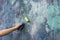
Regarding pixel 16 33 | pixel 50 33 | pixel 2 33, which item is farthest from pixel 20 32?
pixel 50 33

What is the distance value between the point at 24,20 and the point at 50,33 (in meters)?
0.31

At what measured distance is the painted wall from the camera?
65.3 inches

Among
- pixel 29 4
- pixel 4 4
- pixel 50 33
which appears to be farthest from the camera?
pixel 4 4

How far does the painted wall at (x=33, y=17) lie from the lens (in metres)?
1.66

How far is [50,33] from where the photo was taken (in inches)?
65.7

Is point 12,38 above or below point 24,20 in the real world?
below

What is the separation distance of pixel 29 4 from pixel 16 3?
0.15 metres

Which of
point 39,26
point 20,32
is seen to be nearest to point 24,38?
point 20,32

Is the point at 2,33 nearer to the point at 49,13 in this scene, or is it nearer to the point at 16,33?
the point at 16,33

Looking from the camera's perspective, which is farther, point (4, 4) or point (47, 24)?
point (4, 4)

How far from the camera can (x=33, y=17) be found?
5.76ft

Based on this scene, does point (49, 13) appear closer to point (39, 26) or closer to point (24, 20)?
point (39, 26)

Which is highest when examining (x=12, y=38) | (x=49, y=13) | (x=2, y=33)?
(x=49, y=13)

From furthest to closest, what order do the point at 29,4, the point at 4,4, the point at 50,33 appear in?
the point at 4,4, the point at 29,4, the point at 50,33
